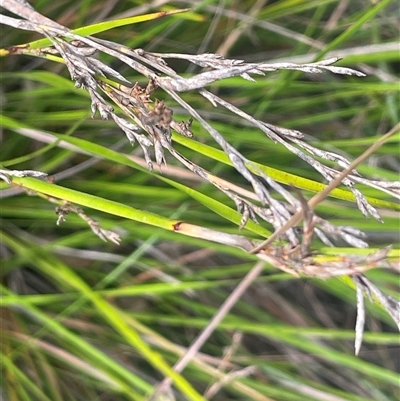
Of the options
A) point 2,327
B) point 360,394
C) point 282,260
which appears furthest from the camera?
point 360,394

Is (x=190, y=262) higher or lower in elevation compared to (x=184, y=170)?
lower

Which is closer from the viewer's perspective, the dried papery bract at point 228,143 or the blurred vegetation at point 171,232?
the dried papery bract at point 228,143

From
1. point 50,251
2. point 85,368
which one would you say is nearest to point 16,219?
point 50,251

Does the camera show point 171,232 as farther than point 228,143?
Yes

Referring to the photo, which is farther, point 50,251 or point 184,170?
point 50,251

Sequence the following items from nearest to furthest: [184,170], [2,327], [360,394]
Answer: [184,170] → [2,327] → [360,394]

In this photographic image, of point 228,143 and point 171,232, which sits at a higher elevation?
point 228,143

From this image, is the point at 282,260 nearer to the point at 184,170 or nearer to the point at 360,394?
the point at 184,170

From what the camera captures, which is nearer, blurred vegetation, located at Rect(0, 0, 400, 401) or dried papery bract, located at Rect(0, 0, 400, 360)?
dried papery bract, located at Rect(0, 0, 400, 360)
